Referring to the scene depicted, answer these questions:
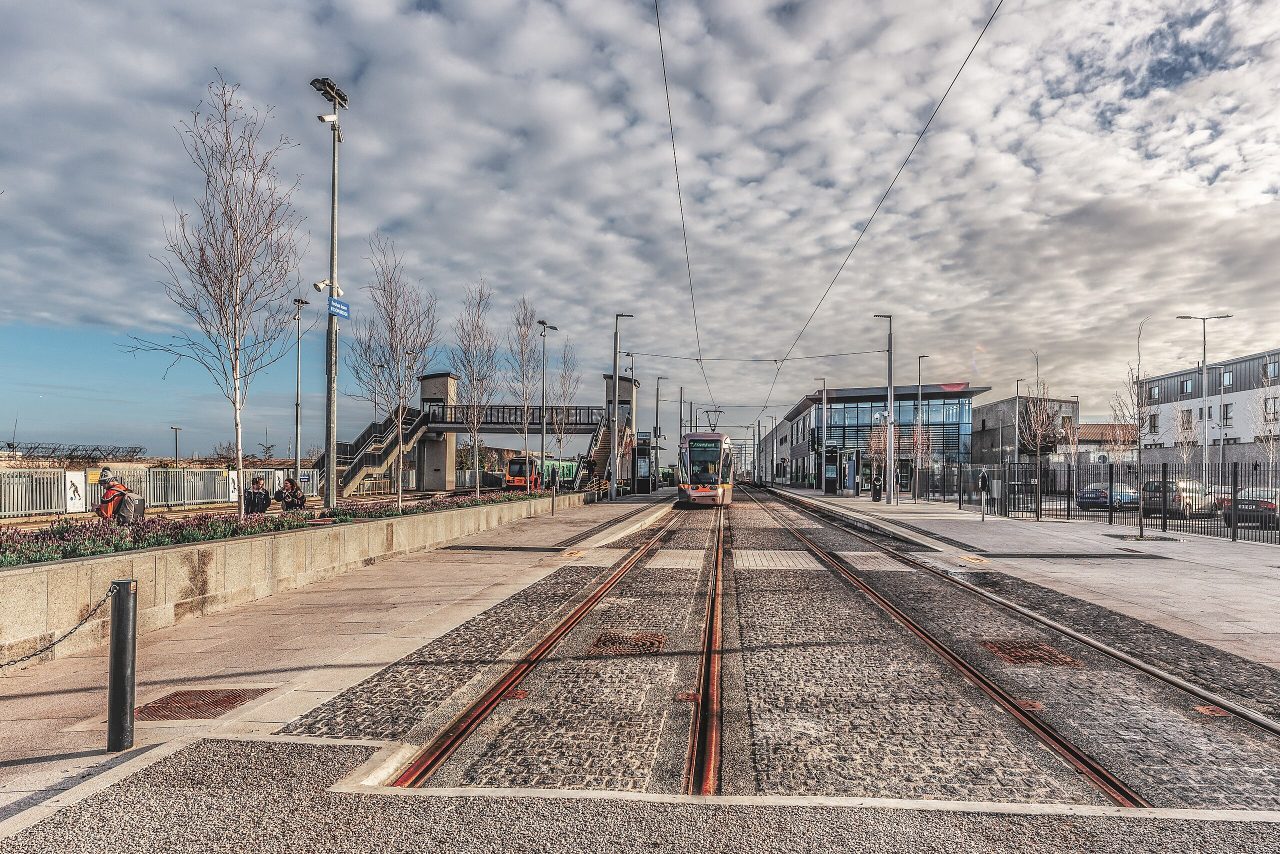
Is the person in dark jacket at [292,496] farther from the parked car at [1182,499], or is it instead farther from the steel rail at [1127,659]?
the parked car at [1182,499]

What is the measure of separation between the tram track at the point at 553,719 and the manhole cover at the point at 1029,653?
2.62 meters

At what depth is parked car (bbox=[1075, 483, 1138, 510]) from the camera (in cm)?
3134

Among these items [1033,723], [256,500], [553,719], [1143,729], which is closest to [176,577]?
[553,719]

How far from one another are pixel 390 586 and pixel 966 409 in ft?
260

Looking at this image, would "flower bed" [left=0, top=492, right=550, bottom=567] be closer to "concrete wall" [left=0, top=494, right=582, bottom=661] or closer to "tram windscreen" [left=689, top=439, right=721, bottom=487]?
"concrete wall" [left=0, top=494, right=582, bottom=661]

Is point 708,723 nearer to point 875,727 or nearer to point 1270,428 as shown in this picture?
point 875,727

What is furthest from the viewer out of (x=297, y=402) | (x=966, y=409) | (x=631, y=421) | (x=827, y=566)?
(x=966, y=409)

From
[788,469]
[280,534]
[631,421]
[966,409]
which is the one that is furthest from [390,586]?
[788,469]

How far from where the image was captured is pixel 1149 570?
516 inches

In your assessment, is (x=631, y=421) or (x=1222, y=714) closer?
(x=1222, y=714)

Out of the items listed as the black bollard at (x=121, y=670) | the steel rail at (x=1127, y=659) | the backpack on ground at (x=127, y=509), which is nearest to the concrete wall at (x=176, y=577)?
the black bollard at (x=121, y=670)

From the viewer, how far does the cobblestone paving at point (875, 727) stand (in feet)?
12.9

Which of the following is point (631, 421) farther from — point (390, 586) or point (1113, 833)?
point (1113, 833)

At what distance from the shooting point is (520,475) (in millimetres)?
51562
